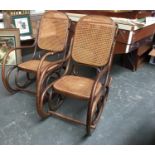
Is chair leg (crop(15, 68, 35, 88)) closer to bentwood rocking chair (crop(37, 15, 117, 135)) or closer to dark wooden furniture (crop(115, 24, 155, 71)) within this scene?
bentwood rocking chair (crop(37, 15, 117, 135))

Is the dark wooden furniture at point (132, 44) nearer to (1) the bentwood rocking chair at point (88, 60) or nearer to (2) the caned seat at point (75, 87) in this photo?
(1) the bentwood rocking chair at point (88, 60)

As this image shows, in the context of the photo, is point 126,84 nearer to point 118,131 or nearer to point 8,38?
point 118,131

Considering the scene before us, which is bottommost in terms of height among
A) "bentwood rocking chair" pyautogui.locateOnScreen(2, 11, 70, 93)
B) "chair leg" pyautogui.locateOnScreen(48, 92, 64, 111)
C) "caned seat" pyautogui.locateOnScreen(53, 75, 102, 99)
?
"chair leg" pyautogui.locateOnScreen(48, 92, 64, 111)

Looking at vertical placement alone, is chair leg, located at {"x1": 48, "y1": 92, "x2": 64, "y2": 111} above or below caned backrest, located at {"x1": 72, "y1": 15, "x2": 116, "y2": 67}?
below

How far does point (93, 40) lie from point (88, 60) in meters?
0.21

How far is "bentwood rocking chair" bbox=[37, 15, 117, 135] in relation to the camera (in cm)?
183

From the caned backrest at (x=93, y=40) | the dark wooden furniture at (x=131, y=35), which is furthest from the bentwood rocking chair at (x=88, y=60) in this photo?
the dark wooden furniture at (x=131, y=35)

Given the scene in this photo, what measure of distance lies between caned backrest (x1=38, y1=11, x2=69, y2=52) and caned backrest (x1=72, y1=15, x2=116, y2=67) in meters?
0.29

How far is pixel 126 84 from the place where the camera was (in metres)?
2.67

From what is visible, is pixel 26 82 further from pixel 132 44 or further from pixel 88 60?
pixel 132 44

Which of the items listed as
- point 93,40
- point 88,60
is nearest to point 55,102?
point 88,60

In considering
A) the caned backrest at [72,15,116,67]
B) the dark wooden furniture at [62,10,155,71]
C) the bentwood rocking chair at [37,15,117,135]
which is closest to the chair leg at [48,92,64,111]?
the bentwood rocking chair at [37,15,117,135]

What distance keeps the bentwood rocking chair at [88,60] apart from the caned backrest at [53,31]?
29 centimetres

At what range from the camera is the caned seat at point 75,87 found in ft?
5.64
